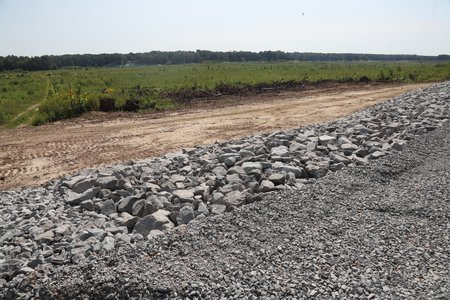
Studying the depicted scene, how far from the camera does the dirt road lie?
9531 millimetres

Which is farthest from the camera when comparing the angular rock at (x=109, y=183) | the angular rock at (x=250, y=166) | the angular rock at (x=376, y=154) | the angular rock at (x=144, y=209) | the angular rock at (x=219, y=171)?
the angular rock at (x=376, y=154)

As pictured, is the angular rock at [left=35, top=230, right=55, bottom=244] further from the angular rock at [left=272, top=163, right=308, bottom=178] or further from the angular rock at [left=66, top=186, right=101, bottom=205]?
the angular rock at [left=272, top=163, right=308, bottom=178]

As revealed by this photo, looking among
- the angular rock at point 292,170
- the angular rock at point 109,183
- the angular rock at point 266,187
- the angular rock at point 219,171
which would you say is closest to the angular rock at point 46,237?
the angular rock at point 109,183

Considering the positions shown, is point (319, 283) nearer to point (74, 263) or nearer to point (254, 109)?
point (74, 263)

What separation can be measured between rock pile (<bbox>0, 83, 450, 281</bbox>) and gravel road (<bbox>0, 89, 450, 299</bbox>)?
361mm

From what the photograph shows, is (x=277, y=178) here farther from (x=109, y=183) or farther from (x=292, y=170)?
(x=109, y=183)

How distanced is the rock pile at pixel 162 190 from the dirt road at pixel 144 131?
6.06 ft

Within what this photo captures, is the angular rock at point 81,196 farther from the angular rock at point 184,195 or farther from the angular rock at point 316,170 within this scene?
the angular rock at point 316,170

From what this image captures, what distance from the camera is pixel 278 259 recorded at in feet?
14.1

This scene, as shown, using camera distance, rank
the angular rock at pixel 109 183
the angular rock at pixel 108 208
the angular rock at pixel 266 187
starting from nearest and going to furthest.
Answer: the angular rock at pixel 108 208 < the angular rock at pixel 266 187 < the angular rock at pixel 109 183

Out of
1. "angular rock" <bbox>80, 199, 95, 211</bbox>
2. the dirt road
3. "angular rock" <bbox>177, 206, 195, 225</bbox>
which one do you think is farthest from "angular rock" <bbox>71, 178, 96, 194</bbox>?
"angular rock" <bbox>177, 206, 195, 225</bbox>

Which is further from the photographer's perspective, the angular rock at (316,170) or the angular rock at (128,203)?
the angular rock at (316,170)

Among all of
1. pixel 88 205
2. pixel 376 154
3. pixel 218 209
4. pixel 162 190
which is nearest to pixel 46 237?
pixel 88 205

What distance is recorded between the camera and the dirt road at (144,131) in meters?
9.53
